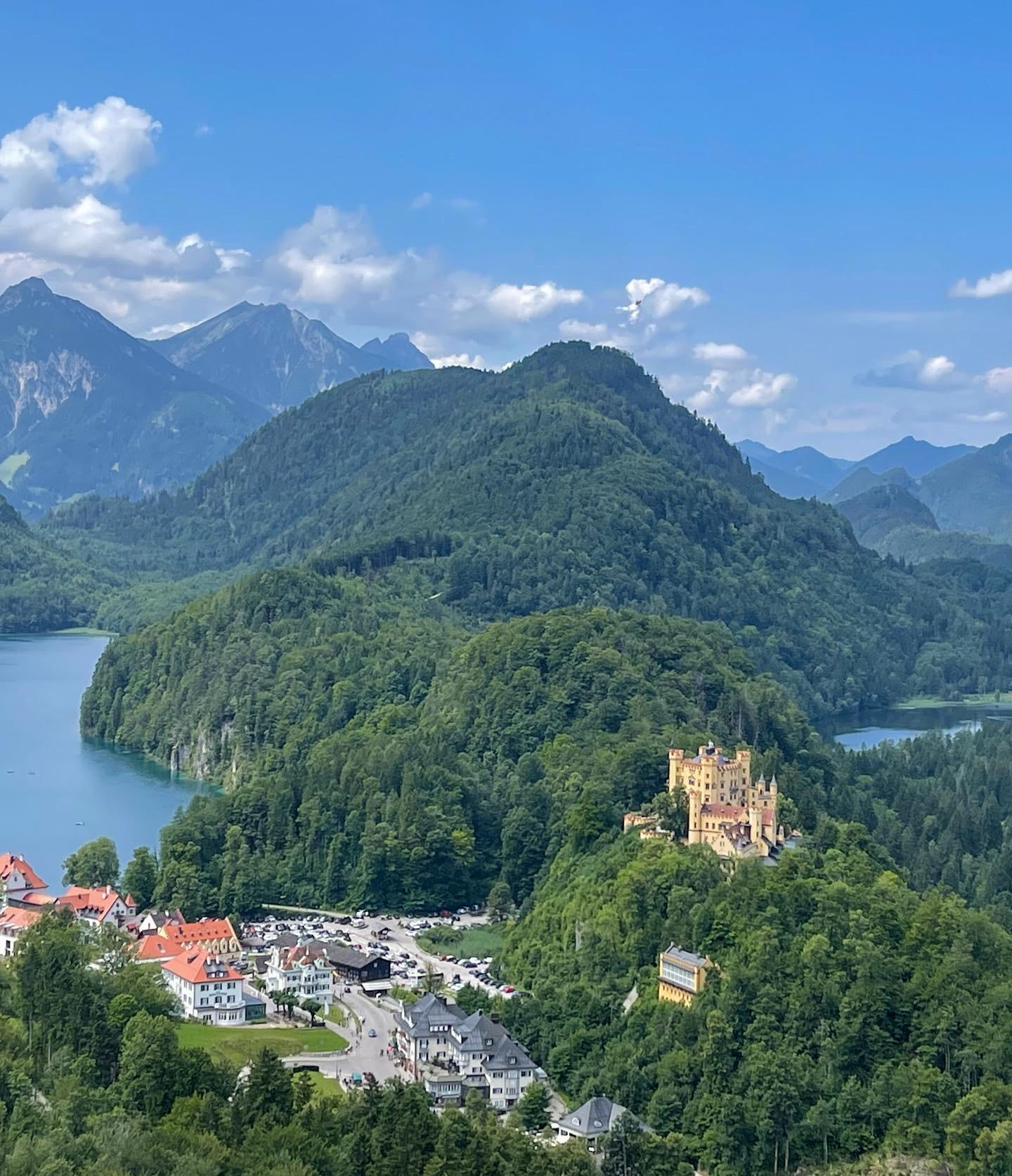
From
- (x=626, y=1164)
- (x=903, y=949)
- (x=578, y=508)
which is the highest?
(x=578, y=508)

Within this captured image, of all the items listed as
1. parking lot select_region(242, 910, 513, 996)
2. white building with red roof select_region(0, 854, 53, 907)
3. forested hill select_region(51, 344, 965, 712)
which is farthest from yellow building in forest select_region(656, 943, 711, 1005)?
forested hill select_region(51, 344, 965, 712)

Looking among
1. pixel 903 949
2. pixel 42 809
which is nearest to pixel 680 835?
pixel 903 949

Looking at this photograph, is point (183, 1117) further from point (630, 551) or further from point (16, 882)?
point (630, 551)

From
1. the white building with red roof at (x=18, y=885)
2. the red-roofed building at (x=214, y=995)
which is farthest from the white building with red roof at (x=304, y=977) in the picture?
the white building with red roof at (x=18, y=885)

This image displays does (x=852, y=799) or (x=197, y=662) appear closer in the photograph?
(x=852, y=799)

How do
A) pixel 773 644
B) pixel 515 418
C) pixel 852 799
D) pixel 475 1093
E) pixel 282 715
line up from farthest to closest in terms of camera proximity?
pixel 515 418, pixel 773 644, pixel 282 715, pixel 852 799, pixel 475 1093

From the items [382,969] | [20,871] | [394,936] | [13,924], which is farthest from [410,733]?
[13,924]

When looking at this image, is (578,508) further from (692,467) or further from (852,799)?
(852,799)
